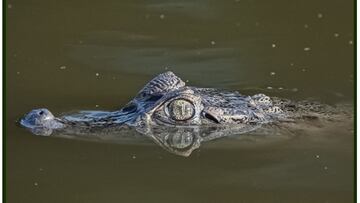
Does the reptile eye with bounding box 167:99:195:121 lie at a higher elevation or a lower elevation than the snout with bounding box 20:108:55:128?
higher

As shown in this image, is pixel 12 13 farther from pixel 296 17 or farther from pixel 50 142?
pixel 50 142

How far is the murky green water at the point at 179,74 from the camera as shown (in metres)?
5.33

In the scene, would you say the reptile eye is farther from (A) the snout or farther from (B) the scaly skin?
(A) the snout

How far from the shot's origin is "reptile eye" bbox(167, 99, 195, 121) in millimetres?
6285

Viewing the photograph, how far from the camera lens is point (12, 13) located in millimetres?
10195

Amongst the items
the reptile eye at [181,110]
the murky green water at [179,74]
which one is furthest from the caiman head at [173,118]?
the murky green water at [179,74]

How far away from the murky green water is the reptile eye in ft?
1.23

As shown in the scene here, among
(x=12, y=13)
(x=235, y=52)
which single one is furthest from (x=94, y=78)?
(x=12, y=13)

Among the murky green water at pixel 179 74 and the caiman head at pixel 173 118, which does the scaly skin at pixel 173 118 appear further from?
the murky green water at pixel 179 74

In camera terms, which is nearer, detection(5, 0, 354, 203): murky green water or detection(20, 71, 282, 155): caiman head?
detection(5, 0, 354, 203): murky green water

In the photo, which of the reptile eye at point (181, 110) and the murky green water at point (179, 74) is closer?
the murky green water at point (179, 74)

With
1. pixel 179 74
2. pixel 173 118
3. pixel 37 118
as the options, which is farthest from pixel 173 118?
pixel 179 74

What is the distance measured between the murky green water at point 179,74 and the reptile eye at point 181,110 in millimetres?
374

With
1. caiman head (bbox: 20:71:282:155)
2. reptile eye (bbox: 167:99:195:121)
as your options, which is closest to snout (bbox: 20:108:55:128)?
caiman head (bbox: 20:71:282:155)
